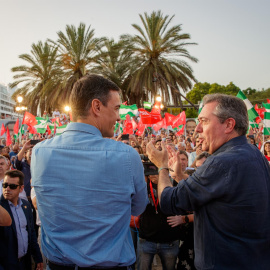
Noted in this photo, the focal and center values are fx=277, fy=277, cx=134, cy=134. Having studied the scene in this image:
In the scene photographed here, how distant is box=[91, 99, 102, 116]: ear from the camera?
1643 mm

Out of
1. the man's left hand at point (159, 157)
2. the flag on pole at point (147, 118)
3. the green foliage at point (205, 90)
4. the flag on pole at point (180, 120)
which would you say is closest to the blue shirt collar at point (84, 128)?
the man's left hand at point (159, 157)

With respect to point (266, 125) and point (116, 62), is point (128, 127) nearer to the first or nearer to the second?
point (266, 125)

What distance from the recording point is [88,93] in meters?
1.64

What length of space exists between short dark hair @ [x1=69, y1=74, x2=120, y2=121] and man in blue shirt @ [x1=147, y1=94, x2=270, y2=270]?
0.74m

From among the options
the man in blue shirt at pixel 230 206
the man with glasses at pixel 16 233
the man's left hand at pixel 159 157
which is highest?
the man's left hand at pixel 159 157

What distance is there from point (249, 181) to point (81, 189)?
97 cm

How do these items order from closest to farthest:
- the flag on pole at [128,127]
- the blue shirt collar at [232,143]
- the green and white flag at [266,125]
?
the blue shirt collar at [232,143], the green and white flag at [266,125], the flag on pole at [128,127]

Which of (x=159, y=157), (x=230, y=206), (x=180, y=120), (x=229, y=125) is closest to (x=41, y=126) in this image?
(x=180, y=120)

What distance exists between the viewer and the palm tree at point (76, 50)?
812 inches

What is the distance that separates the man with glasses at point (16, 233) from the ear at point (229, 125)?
2.57 metres

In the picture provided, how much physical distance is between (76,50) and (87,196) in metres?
20.7

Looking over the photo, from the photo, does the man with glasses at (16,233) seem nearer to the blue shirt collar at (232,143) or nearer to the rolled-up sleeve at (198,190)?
the rolled-up sleeve at (198,190)

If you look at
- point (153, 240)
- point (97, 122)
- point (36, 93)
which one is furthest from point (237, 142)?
point (36, 93)

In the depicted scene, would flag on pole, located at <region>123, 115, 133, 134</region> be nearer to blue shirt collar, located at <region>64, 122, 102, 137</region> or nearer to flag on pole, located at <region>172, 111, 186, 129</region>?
flag on pole, located at <region>172, 111, 186, 129</region>
